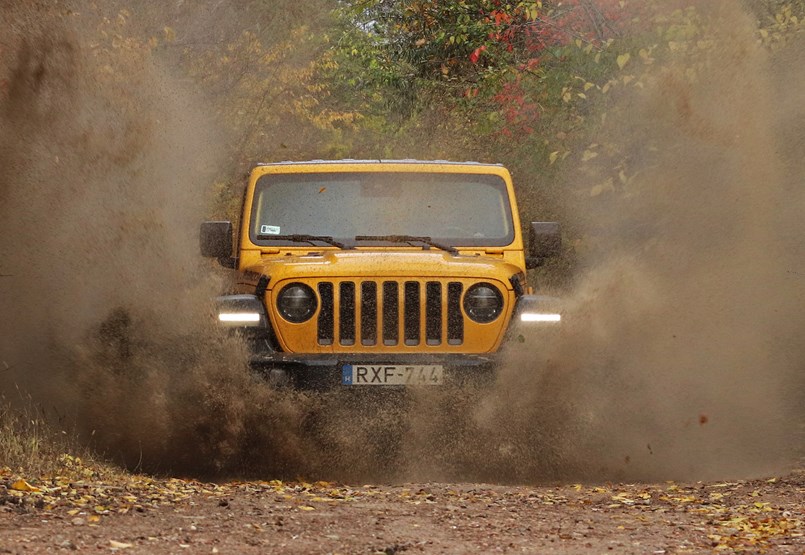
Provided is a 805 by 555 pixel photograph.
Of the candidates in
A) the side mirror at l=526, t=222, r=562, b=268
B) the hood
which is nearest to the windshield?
the side mirror at l=526, t=222, r=562, b=268

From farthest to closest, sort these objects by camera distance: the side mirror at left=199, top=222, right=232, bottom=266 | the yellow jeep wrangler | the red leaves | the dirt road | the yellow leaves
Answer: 1. the red leaves
2. the side mirror at left=199, top=222, right=232, bottom=266
3. the yellow jeep wrangler
4. the yellow leaves
5. the dirt road

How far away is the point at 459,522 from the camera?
6770mm

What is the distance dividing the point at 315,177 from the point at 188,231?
9.16 feet

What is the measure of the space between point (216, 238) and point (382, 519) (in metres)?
3.32

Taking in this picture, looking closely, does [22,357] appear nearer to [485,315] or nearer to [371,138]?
[485,315]

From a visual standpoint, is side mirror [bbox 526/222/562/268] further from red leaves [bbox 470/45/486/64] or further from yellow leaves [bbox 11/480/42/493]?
red leaves [bbox 470/45/486/64]

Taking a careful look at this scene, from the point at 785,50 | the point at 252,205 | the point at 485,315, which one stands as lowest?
the point at 485,315

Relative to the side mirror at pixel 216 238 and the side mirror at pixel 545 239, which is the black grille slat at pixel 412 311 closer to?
the side mirror at pixel 545 239

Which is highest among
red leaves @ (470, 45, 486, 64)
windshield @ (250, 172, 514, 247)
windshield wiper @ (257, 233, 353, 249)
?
red leaves @ (470, 45, 486, 64)

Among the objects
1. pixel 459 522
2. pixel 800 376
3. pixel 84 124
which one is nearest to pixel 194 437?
pixel 459 522

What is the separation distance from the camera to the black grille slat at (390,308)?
8.67 m

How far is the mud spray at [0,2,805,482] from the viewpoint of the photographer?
28.4 feet

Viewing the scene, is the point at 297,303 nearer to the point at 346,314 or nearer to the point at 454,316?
the point at 346,314

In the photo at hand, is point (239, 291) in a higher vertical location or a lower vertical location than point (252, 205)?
lower
